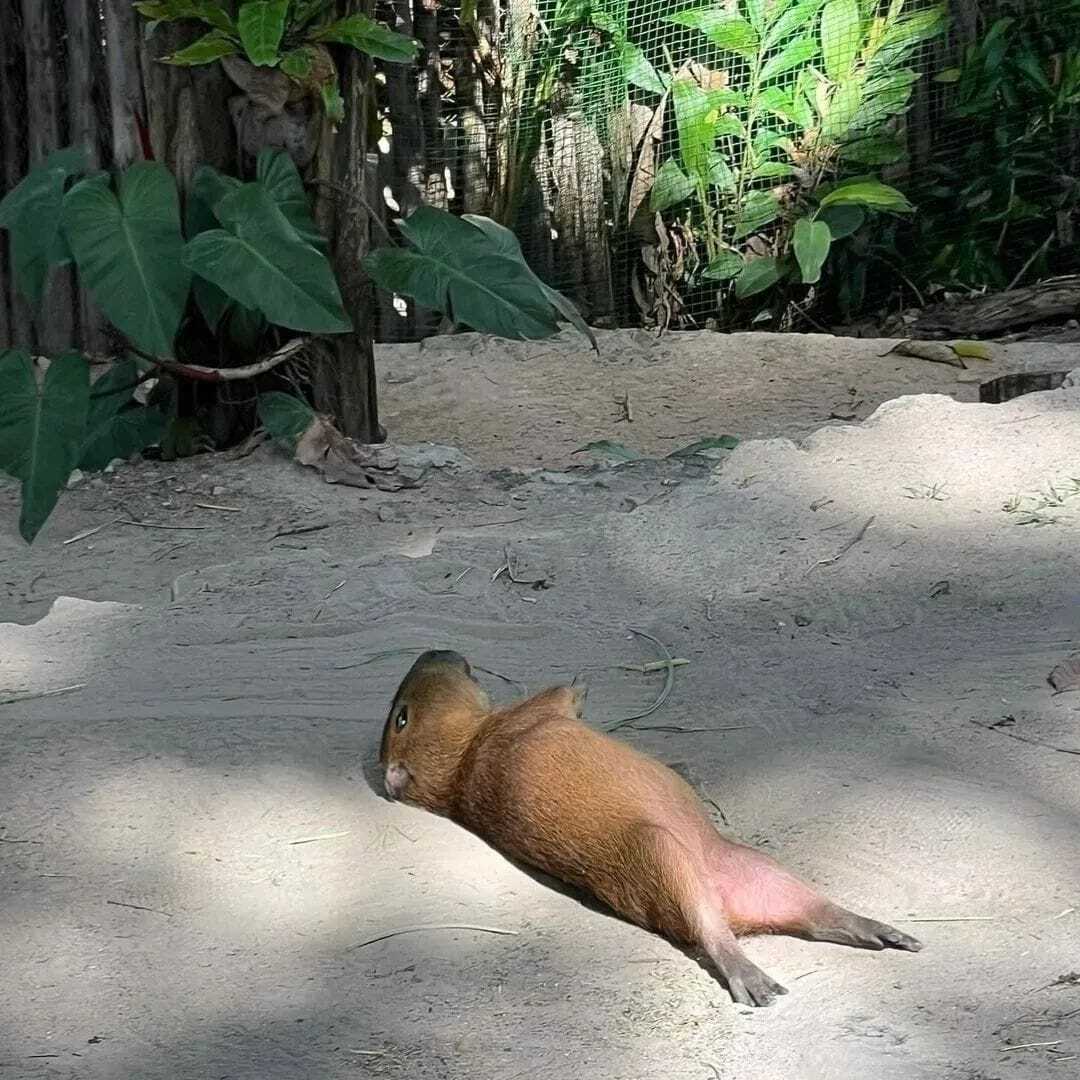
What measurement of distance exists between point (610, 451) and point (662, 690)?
2.37 metres

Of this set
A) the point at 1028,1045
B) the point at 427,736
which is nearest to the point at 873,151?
the point at 427,736

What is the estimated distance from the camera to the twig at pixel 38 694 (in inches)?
131

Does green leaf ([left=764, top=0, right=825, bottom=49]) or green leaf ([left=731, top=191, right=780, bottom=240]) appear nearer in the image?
green leaf ([left=764, top=0, right=825, bottom=49])

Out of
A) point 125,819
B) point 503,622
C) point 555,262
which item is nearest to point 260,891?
point 125,819

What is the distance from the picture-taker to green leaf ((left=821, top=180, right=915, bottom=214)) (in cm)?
727

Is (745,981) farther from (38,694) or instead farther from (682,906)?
(38,694)

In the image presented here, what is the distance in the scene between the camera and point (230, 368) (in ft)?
16.2

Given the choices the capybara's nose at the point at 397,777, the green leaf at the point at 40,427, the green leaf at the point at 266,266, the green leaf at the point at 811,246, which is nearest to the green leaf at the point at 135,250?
the green leaf at the point at 266,266

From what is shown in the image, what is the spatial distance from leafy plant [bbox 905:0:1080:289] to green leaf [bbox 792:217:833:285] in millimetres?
706

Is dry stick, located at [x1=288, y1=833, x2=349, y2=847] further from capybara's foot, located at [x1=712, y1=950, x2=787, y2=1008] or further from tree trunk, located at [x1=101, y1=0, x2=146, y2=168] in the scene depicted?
tree trunk, located at [x1=101, y1=0, x2=146, y2=168]

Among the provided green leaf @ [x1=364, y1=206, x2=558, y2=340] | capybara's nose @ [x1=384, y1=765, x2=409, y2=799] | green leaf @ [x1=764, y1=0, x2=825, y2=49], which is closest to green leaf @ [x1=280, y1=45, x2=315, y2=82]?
green leaf @ [x1=364, y1=206, x2=558, y2=340]

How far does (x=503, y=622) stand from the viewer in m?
3.63

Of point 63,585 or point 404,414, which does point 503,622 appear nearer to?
point 63,585

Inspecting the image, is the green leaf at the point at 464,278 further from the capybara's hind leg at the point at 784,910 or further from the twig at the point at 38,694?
the capybara's hind leg at the point at 784,910
